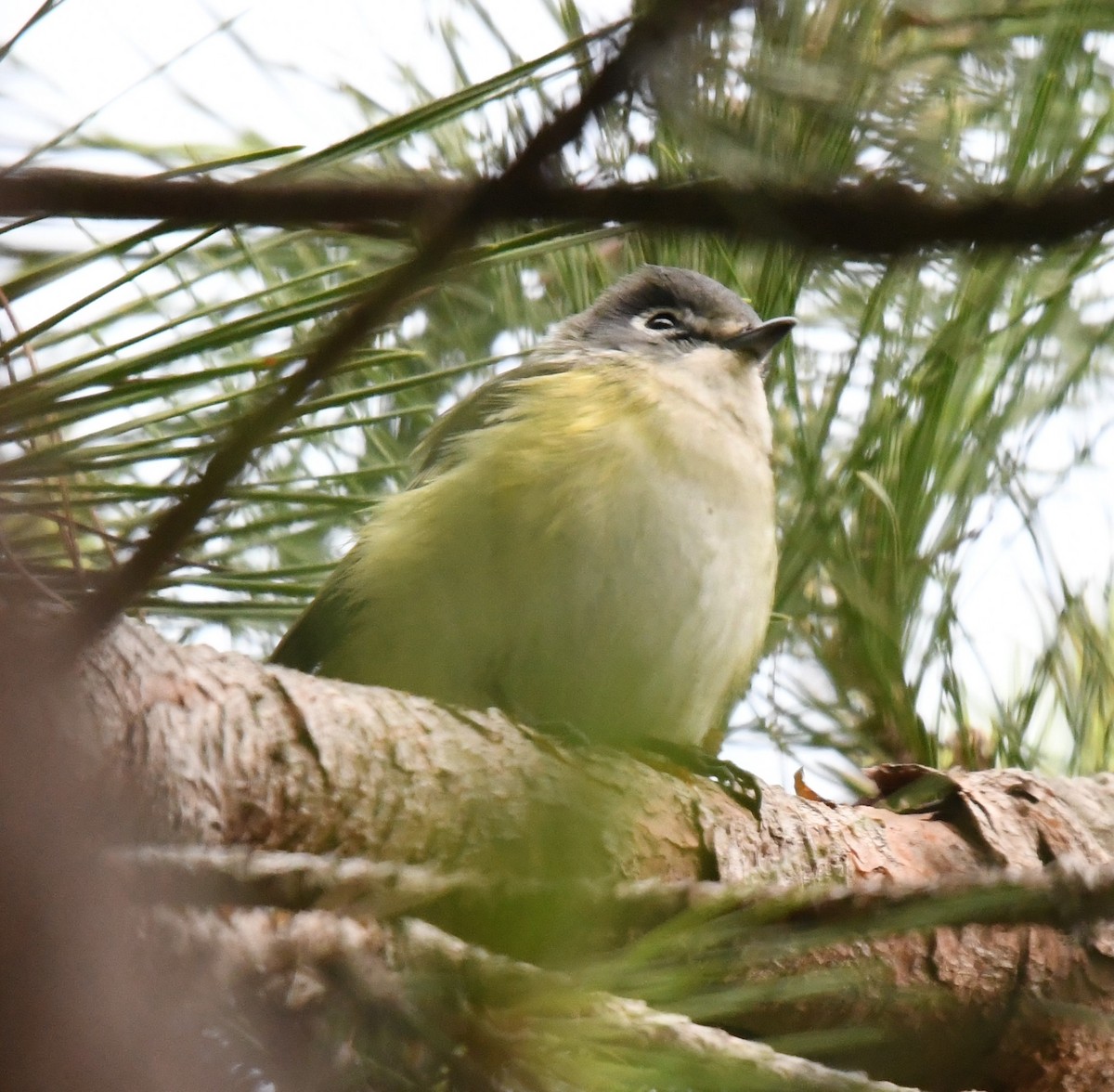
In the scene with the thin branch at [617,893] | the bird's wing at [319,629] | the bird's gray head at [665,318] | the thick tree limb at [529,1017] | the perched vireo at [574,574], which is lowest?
the thick tree limb at [529,1017]

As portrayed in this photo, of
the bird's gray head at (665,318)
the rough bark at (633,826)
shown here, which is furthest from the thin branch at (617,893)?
the bird's gray head at (665,318)

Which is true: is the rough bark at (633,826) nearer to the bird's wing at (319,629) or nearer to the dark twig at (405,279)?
the dark twig at (405,279)

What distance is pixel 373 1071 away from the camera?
1.46m

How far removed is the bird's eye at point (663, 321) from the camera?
393 cm

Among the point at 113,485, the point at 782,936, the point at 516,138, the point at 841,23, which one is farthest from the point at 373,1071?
the point at 841,23

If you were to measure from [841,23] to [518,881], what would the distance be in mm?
853

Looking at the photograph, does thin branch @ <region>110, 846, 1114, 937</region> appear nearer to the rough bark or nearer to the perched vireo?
the rough bark

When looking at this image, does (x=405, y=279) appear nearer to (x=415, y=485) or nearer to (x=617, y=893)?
(x=617, y=893)

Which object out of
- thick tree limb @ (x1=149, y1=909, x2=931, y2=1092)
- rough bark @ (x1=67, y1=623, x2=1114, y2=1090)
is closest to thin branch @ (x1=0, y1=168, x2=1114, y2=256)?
rough bark @ (x1=67, y1=623, x2=1114, y2=1090)

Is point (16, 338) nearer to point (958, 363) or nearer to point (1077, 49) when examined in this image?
point (1077, 49)

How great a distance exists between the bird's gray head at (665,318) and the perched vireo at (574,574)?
32 cm

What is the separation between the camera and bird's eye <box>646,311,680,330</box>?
393 cm

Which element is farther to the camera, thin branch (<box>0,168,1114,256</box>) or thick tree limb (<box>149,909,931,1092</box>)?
thick tree limb (<box>149,909,931,1092</box>)

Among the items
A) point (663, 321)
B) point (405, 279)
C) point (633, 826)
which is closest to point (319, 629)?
point (633, 826)
